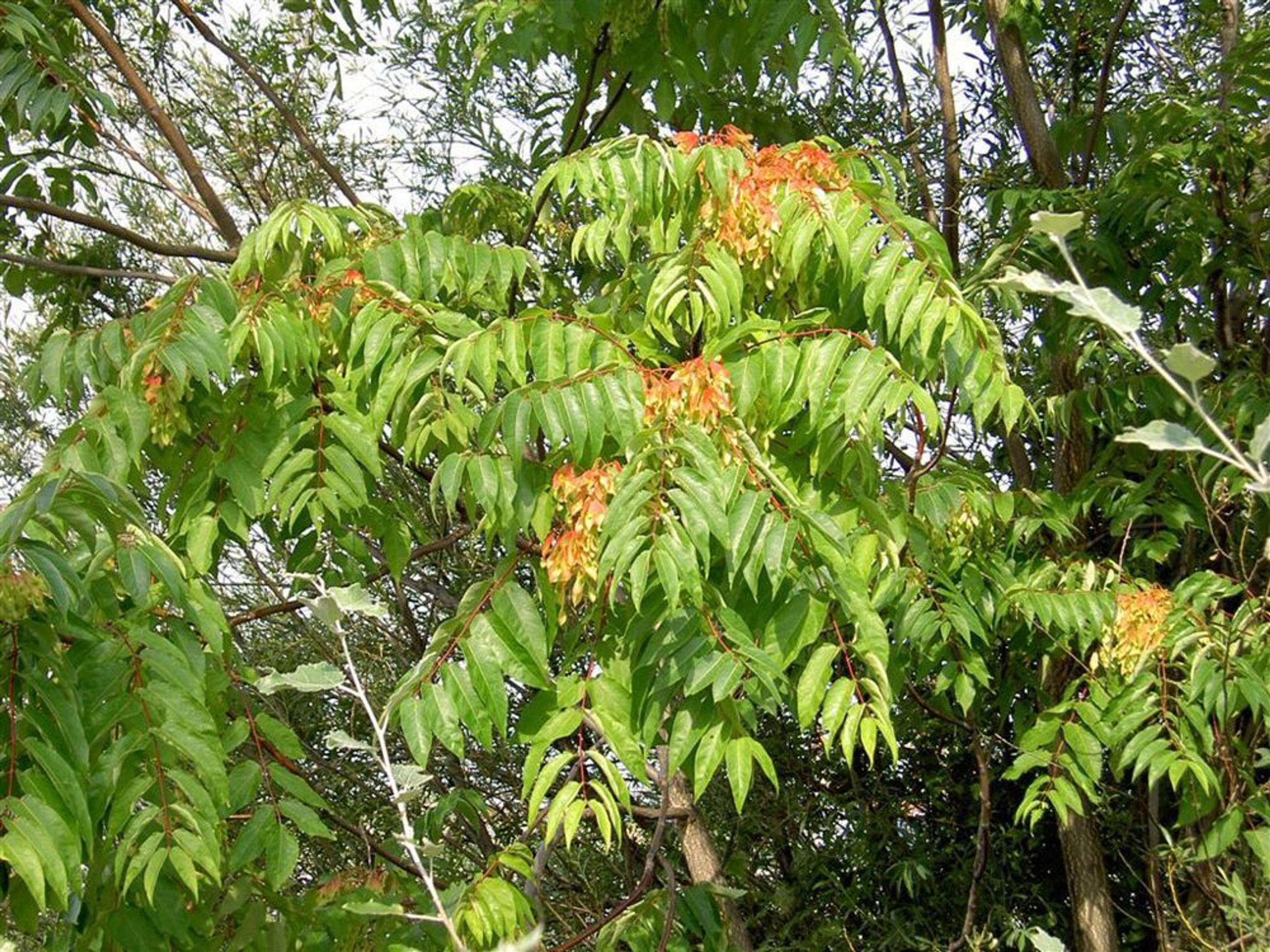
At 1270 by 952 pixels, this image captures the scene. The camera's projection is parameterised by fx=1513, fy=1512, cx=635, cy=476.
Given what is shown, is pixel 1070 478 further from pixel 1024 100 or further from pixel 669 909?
pixel 669 909

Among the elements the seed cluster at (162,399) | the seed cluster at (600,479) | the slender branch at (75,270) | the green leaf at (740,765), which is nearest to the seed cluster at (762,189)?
the seed cluster at (600,479)

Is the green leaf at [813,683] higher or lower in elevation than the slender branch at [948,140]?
lower

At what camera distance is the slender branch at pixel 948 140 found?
402 centimetres

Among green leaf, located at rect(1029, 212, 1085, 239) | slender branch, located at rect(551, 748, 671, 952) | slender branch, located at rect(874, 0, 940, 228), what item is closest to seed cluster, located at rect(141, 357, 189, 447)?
slender branch, located at rect(551, 748, 671, 952)

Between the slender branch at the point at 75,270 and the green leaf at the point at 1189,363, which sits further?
the slender branch at the point at 75,270

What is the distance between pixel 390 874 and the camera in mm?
2992

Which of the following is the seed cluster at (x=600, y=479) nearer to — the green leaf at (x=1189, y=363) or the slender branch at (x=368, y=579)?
the slender branch at (x=368, y=579)

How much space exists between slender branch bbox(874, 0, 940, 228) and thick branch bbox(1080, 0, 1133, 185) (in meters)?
0.43

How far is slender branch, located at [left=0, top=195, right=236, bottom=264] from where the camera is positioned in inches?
138

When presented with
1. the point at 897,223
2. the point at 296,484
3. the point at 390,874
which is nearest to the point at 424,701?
the point at 296,484

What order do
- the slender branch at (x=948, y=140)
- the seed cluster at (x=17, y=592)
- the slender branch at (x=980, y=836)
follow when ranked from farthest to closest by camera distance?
the slender branch at (x=948, y=140)
the slender branch at (x=980, y=836)
the seed cluster at (x=17, y=592)

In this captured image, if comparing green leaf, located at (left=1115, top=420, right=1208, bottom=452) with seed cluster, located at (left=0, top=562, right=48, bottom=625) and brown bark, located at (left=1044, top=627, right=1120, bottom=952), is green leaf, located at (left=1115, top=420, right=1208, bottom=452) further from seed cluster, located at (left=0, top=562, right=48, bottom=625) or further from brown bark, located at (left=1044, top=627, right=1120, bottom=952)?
brown bark, located at (left=1044, top=627, right=1120, bottom=952)

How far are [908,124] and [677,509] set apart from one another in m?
2.83

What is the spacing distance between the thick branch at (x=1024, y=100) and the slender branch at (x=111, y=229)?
86.1 inches
